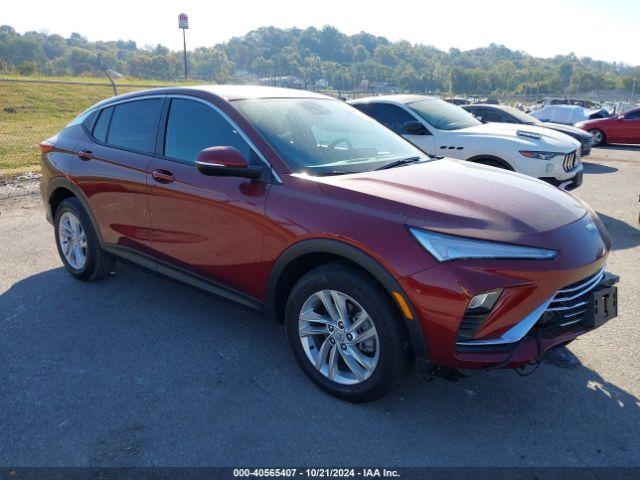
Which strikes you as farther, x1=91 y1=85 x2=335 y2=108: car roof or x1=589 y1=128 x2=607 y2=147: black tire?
x1=589 y1=128 x2=607 y2=147: black tire

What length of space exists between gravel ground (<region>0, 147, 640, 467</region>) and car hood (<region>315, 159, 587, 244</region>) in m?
1.05

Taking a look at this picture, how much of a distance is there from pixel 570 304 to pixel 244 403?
6.07 feet

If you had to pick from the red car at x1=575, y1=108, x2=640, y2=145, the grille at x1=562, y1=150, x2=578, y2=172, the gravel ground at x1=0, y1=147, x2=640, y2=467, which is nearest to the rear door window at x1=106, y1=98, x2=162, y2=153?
the gravel ground at x1=0, y1=147, x2=640, y2=467

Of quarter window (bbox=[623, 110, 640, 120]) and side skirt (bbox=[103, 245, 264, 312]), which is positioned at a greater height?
quarter window (bbox=[623, 110, 640, 120])

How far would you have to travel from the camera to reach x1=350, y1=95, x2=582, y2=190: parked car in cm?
735

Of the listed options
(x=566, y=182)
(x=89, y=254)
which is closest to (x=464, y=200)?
(x=89, y=254)

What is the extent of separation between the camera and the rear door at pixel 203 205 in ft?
10.7

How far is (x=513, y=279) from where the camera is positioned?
2.47 m

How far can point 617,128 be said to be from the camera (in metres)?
17.3

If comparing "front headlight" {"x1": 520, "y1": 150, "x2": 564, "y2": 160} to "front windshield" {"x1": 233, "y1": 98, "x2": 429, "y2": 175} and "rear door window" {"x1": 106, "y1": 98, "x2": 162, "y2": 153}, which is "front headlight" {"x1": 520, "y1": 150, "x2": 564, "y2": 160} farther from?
"rear door window" {"x1": 106, "y1": 98, "x2": 162, "y2": 153}

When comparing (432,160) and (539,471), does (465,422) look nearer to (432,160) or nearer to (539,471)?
(539,471)

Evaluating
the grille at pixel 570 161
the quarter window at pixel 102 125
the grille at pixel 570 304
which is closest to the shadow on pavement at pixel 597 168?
the grille at pixel 570 161

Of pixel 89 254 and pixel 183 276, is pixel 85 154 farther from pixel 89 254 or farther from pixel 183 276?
pixel 183 276

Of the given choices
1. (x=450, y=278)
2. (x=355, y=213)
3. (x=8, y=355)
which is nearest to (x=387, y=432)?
(x=450, y=278)
